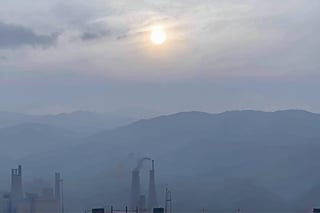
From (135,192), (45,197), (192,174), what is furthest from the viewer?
(192,174)

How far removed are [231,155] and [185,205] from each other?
1424 inches

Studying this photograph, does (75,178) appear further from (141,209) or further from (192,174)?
(141,209)

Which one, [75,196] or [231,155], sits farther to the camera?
[231,155]

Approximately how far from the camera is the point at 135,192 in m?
130

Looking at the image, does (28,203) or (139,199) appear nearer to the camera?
(28,203)

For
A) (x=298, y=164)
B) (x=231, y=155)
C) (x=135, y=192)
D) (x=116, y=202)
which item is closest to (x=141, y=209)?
(x=135, y=192)

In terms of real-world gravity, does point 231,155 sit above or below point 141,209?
above

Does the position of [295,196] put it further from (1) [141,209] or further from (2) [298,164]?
(1) [141,209]

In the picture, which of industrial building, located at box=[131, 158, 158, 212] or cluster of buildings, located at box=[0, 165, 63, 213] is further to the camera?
industrial building, located at box=[131, 158, 158, 212]

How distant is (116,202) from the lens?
516ft

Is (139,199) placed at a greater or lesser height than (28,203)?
greater

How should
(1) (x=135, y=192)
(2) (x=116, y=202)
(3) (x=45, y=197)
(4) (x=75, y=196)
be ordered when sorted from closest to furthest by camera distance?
(3) (x=45, y=197) → (1) (x=135, y=192) → (2) (x=116, y=202) → (4) (x=75, y=196)

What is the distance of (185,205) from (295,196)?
62.5 feet

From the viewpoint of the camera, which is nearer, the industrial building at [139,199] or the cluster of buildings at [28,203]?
the cluster of buildings at [28,203]
